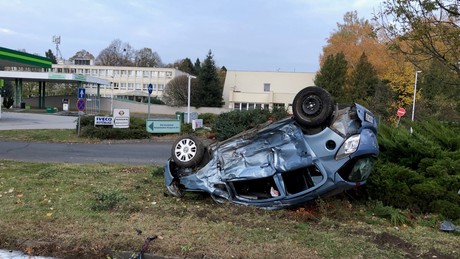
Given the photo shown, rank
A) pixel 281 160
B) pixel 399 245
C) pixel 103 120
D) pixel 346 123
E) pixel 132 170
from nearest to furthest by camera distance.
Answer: pixel 399 245 → pixel 346 123 → pixel 281 160 → pixel 132 170 → pixel 103 120

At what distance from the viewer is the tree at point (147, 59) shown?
380 feet

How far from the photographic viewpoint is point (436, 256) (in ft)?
14.4

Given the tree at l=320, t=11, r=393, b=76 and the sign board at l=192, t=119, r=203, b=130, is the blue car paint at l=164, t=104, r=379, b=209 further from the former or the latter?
the tree at l=320, t=11, r=393, b=76

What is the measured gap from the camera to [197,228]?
5125 millimetres

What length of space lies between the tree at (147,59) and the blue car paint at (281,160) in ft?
371

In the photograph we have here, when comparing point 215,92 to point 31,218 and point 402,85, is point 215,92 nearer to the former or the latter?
point 402,85

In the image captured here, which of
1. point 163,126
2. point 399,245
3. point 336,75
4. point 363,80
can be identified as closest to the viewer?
point 399,245

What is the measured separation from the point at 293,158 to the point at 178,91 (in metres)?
57.1

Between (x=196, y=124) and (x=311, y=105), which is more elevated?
(x=311, y=105)

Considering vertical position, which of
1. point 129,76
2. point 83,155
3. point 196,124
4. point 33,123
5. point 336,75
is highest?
point 129,76

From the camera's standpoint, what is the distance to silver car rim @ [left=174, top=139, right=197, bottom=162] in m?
6.32

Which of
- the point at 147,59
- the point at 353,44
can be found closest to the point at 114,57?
the point at 147,59

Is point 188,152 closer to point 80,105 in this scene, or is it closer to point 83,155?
point 83,155

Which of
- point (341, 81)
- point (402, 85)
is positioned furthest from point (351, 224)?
point (341, 81)
